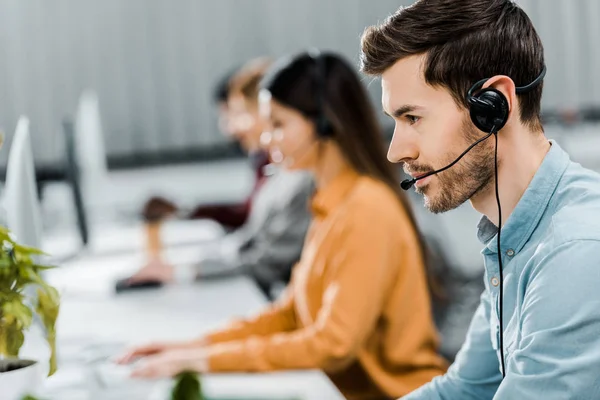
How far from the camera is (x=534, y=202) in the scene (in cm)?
90

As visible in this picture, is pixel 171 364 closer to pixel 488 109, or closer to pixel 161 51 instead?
pixel 488 109

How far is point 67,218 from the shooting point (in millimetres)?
4012

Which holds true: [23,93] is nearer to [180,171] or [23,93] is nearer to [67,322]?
[180,171]

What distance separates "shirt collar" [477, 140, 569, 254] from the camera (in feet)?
2.94

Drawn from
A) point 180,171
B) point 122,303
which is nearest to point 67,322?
point 122,303

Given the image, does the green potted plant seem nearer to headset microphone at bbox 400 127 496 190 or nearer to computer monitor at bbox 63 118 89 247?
headset microphone at bbox 400 127 496 190

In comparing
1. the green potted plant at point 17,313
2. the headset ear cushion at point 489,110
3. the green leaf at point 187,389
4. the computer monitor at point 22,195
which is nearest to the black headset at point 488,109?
the headset ear cushion at point 489,110

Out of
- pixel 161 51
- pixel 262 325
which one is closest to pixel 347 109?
pixel 262 325

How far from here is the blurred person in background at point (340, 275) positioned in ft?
4.64

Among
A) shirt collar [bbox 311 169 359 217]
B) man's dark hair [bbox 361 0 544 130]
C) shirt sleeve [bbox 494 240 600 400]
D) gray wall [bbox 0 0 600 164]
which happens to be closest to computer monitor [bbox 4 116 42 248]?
shirt collar [bbox 311 169 359 217]

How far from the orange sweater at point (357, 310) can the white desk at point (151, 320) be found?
0.23ft

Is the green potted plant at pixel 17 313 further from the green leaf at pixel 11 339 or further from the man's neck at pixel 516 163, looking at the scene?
the man's neck at pixel 516 163

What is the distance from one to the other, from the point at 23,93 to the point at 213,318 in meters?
2.64

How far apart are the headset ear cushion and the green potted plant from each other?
0.56m
